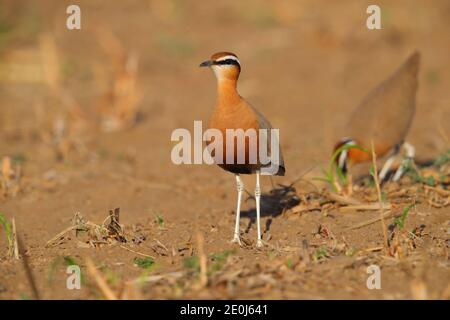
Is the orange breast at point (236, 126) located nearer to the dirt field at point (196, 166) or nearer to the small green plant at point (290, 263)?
the dirt field at point (196, 166)

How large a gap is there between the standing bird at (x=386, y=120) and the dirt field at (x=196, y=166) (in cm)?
36

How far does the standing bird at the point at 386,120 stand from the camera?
24.6ft

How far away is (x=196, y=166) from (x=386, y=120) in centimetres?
210

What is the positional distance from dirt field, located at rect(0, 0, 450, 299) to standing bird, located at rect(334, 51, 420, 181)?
36 centimetres

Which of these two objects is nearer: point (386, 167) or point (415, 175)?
point (415, 175)

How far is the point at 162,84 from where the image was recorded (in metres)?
12.0

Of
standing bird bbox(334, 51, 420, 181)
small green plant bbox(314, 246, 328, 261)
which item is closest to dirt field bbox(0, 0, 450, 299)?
small green plant bbox(314, 246, 328, 261)

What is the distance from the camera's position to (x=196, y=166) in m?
8.18

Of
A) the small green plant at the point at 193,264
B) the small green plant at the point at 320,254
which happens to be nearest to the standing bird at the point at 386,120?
the small green plant at the point at 320,254

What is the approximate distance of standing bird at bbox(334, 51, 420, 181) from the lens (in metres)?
7.50

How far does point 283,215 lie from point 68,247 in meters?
1.77

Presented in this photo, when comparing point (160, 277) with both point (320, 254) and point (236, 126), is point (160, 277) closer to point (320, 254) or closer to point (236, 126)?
point (320, 254)

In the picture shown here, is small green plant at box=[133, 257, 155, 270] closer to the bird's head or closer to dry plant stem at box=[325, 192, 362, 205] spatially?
the bird's head

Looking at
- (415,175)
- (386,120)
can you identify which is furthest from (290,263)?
(386,120)
